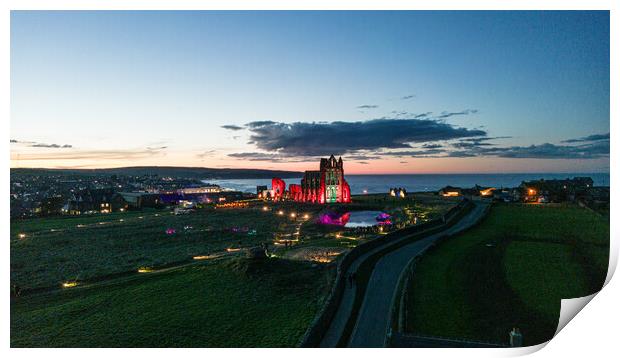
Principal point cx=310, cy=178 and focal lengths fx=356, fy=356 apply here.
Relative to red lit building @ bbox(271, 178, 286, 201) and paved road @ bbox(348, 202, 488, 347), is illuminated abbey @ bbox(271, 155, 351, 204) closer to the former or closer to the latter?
red lit building @ bbox(271, 178, 286, 201)

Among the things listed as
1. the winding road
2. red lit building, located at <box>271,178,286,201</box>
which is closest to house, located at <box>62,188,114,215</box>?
red lit building, located at <box>271,178,286,201</box>

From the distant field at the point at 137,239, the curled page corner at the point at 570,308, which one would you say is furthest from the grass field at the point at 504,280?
the distant field at the point at 137,239

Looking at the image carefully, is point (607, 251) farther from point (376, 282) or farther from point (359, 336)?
point (359, 336)

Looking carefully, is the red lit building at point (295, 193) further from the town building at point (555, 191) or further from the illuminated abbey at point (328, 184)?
the town building at point (555, 191)

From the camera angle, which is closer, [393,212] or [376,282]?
[376,282]

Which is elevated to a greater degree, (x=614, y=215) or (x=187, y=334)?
(x=614, y=215)

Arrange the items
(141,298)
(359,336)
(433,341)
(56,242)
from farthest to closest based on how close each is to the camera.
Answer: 1. (56,242)
2. (141,298)
3. (359,336)
4. (433,341)
